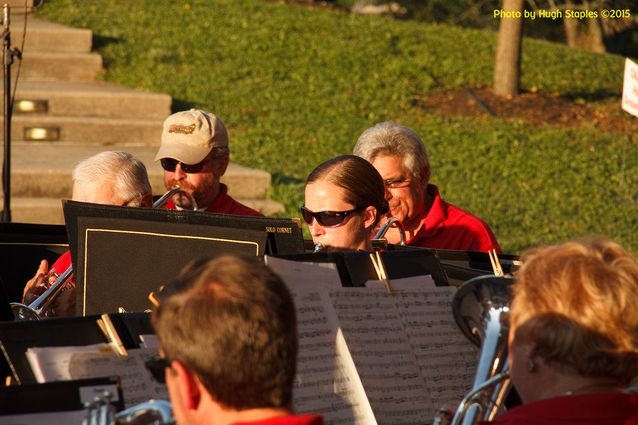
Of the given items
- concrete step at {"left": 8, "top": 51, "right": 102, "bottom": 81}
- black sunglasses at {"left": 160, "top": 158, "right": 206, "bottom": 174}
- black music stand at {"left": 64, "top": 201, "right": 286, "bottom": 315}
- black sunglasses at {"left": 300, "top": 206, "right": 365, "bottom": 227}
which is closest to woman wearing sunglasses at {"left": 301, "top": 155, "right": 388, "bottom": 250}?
black sunglasses at {"left": 300, "top": 206, "right": 365, "bottom": 227}

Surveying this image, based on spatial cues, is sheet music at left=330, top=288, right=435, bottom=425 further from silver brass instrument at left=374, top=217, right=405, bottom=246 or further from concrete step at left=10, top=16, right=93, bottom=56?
concrete step at left=10, top=16, right=93, bottom=56

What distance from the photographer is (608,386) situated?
2.46m

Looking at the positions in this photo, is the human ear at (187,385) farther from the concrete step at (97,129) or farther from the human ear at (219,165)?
the concrete step at (97,129)

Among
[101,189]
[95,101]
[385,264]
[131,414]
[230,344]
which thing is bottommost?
[95,101]

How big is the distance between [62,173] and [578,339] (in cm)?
749

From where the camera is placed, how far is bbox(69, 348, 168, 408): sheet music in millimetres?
2818

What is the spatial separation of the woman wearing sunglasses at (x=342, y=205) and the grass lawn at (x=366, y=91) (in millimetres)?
5356

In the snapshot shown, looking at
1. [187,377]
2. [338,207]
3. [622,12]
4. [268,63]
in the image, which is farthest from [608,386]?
[622,12]

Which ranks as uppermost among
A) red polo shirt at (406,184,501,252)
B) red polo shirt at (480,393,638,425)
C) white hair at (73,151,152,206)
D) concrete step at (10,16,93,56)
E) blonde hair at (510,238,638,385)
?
blonde hair at (510,238,638,385)

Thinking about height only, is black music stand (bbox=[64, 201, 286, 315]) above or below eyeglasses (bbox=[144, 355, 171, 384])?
below

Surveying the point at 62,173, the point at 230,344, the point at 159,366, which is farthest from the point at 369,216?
the point at 62,173

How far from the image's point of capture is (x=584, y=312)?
241cm

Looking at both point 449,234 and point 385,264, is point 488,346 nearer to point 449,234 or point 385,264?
point 385,264

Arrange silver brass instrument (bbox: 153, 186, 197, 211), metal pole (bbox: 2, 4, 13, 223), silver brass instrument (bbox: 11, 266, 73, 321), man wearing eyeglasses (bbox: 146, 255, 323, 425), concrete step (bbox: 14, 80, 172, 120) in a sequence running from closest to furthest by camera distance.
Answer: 1. man wearing eyeglasses (bbox: 146, 255, 323, 425)
2. silver brass instrument (bbox: 11, 266, 73, 321)
3. silver brass instrument (bbox: 153, 186, 197, 211)
4. metal pole (bbox: 2, 4, 13, 223)
5. concrete step (bbox: 14, 80, 172, 120)
